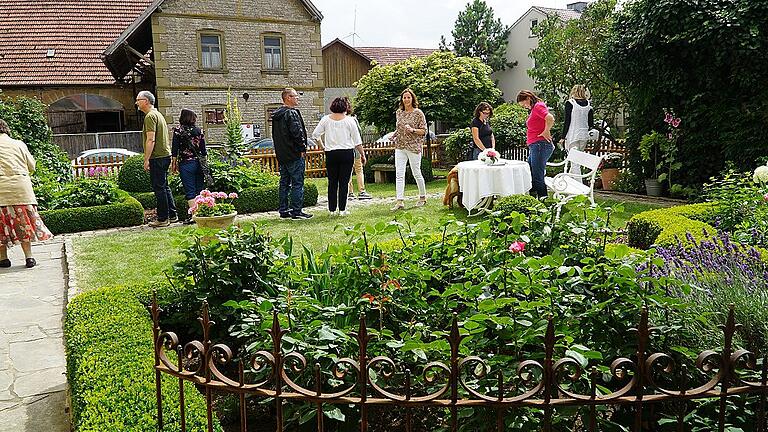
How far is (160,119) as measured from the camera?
9.46 meters

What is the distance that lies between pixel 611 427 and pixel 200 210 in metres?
5.85

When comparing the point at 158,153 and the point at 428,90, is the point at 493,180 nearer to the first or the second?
the point at 158,153

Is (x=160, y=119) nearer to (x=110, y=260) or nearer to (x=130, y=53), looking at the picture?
(x=110, y=260)

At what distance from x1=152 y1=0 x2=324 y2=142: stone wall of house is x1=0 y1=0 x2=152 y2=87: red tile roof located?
3869 mm

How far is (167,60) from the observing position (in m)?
22.3

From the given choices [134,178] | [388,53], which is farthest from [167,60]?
[388,53]

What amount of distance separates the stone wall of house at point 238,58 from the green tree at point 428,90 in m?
7.53

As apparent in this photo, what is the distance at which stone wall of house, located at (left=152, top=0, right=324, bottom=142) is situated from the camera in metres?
22.4

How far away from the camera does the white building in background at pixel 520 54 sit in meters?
41.0

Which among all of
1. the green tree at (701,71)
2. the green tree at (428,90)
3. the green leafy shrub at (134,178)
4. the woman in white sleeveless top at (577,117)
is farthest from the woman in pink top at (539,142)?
the green tree at (428,90)

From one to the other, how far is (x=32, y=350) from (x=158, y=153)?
17.1 ft

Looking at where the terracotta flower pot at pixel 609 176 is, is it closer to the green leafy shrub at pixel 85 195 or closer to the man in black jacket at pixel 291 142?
the man in black jacket at pixel 291 142

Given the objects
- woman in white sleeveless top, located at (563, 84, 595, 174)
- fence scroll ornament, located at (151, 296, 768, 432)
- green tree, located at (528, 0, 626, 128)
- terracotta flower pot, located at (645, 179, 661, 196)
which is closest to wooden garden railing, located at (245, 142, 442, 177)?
green tree, located at (528, 0, 626, 128)

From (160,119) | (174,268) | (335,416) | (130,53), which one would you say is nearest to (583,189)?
(160,119)
